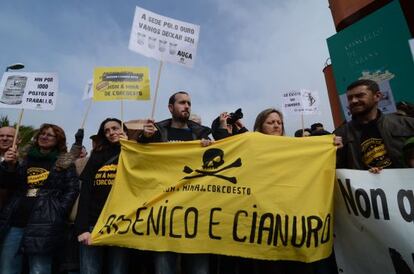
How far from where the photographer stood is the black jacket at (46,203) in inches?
138

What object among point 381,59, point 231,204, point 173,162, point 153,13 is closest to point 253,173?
point 231,204

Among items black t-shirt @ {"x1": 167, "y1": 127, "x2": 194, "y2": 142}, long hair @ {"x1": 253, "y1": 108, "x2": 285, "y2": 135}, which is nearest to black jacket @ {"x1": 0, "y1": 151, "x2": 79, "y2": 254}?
black t-shirt @ {"x1": 167, "y1": 127, "x2": 194, "y2": 142}

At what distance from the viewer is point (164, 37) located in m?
4.34

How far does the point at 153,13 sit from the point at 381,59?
3.56 m

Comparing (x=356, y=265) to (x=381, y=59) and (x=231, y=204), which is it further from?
(x=381, y=59)

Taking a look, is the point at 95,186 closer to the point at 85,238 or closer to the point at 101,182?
the point at 101,182

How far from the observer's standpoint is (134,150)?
3.60m

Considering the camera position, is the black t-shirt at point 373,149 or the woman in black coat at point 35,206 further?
the woman in black coat at point 35,206

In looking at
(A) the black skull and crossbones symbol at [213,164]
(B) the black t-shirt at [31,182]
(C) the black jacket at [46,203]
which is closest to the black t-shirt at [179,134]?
(A) the black skull and crossbones symbol at [213,164]

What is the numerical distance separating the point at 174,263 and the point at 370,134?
2164mm

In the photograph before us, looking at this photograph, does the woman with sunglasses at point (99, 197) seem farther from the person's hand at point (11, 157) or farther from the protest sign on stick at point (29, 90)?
the protest sign on stick at point (29, 90)

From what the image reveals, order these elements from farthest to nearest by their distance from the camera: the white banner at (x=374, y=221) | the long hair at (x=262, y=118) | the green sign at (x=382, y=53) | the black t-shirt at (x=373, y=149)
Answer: the green sign at (x=382, y=53) → the long hair at (x=262, y=118) → the black t-shirt at (x=373, y=149) → the white banner at (x=374, y=221)

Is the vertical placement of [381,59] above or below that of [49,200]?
above

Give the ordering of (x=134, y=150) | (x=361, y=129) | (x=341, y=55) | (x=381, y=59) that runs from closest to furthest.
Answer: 1. (x=361, y=129)
2. (x=134, y=150)
3. (x=381, y=59)
4. (x=341, y=55)
